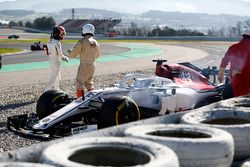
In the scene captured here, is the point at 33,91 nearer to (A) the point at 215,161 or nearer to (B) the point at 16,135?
(B) the point at 16,135

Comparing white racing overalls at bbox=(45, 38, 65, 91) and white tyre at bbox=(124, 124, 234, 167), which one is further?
white racing overalls at bbox=(45, 38, 65, 91)

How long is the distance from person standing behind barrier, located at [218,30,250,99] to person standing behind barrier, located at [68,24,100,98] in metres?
3.31

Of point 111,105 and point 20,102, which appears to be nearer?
point 111,105

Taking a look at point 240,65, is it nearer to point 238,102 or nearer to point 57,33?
point 238,102

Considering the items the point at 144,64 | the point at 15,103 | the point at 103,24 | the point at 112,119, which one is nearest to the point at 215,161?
the point at 112,119

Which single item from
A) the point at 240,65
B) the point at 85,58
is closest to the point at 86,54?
the point at 85,58

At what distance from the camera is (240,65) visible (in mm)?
7910

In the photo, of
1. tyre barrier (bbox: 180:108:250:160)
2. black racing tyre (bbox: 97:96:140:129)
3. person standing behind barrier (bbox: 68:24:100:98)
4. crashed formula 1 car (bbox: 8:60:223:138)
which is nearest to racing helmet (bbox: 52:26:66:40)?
person standing behind barrier (bbox: 68:24:100:98)

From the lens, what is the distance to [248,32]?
784 centimetres

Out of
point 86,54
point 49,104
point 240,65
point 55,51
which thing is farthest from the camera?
point 55,51

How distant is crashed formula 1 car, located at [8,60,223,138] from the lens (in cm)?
707

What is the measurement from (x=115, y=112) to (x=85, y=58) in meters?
3.58

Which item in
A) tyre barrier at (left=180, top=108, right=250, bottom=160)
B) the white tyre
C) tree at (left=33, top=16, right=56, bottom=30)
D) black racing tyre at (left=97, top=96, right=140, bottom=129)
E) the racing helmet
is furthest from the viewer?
tree at (left=33, top=16, right=56, bottom=30)

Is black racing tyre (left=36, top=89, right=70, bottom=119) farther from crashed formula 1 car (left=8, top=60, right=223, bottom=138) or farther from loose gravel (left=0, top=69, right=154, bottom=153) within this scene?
loose gravel (left=0, top=69, right=154, bottom=153)
